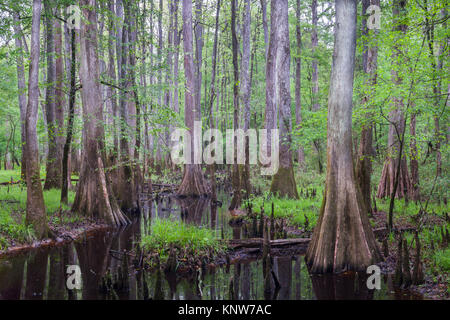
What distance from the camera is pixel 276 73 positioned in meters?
11.9

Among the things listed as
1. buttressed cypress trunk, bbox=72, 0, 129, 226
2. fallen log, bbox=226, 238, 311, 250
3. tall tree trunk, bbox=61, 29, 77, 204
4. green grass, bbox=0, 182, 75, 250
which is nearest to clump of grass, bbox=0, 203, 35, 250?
green grass, bbox=0, 182, 75, 250

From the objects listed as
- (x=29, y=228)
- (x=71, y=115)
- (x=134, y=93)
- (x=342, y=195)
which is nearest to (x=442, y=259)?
(x=342, y=195)

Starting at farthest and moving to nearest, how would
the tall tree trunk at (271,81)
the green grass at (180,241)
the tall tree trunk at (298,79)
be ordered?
the tall tree trunk at (298,79), the tall tree trunk at (271,81), the green grass at (180,241)

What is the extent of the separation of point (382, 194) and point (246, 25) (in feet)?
28.9

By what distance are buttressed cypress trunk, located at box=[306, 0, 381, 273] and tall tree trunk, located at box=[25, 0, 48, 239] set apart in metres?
5.71

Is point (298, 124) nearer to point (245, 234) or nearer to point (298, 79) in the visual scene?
point (245, 234)

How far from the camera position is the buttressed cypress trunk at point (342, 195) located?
19.0 ft

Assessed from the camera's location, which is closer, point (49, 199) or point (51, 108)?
point (49, 199)

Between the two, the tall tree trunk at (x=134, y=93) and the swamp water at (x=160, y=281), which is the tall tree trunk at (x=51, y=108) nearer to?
the tall tree trunk at (x=134, y=93)

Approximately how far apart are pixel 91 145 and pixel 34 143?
8.39 ft

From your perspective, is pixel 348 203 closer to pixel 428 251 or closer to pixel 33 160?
pixel 428 251

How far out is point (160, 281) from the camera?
540 centimetres

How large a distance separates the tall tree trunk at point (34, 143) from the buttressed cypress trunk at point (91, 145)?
2.30m

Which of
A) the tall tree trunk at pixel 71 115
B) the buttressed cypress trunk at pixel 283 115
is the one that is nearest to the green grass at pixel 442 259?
the buttressed cypress trunk at pixel 283 115
